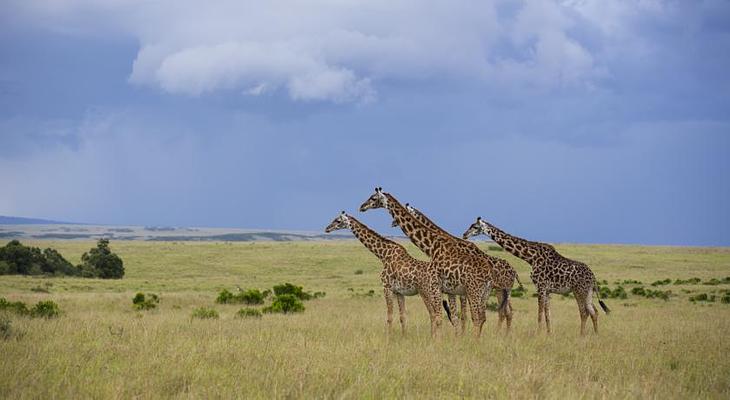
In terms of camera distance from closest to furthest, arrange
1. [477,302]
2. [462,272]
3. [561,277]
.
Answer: [477,302] → [462,272] → [561,277]

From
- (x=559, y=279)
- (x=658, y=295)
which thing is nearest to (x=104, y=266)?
(x=658, y=295)

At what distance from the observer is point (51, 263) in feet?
161

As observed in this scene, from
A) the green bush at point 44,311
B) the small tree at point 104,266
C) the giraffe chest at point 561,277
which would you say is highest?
the giraffe chest at point 561,277

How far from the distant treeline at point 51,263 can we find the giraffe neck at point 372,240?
38.2m

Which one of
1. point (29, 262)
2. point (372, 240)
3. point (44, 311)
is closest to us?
point (372, 240)

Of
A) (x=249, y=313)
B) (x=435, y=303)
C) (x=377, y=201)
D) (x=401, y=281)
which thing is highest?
(x=377, y=201)

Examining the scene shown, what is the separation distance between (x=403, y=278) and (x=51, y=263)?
142 ft

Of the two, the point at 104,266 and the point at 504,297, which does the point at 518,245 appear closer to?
the point at 504,297

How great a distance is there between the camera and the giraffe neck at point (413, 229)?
15.1 meters

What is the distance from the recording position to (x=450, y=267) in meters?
13.3

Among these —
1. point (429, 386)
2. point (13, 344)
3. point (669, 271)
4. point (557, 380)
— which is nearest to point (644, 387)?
point (557, 380)

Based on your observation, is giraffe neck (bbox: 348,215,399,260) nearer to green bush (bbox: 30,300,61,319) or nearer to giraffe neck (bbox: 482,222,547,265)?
giraffe neck (bbox: 482,222,547,265)

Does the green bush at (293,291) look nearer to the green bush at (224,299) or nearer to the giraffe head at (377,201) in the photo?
the green bush at (224,299)

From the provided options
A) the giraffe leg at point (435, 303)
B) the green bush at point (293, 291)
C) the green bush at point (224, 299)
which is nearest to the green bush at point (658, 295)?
the green bush at point (293, 291)
